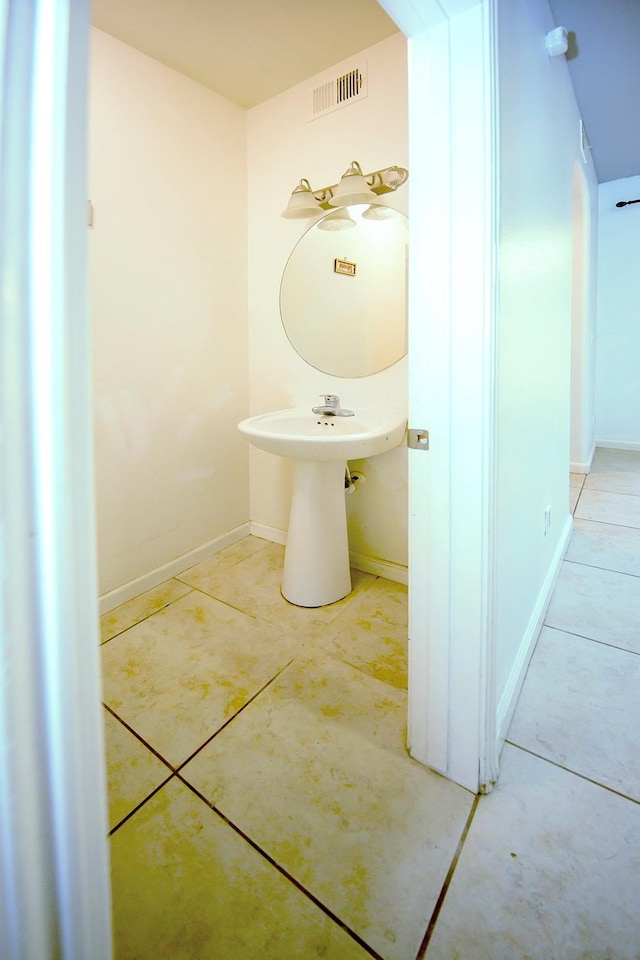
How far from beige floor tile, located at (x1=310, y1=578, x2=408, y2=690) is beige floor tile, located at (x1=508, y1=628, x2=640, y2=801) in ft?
1.30

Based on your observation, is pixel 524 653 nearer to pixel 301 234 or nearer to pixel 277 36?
pixel 301 234

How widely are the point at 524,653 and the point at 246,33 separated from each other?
2429 millimetres

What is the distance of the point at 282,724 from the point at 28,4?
4.66 feet

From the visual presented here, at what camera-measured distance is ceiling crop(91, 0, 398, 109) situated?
1.53m

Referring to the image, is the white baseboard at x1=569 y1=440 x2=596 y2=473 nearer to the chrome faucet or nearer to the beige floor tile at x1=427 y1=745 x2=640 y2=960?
the chrome faucet

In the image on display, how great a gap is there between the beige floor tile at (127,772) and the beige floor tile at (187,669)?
0.03 m

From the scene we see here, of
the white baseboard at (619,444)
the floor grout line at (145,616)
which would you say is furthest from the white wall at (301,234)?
the white baseboard at (619,444)

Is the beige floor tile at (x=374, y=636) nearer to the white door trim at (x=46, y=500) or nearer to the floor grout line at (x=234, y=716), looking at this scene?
the floor grout line at (x=234, y=716)

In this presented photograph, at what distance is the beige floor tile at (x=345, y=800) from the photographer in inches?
34.2

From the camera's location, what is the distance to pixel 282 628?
5.68ft

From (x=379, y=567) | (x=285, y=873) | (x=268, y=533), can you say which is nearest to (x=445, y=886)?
(x=285, y=873)

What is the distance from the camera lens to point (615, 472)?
361 centimetres

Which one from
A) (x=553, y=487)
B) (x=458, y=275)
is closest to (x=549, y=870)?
(x=458, y=275)

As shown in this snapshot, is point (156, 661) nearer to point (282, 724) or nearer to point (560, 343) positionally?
point (282, 724)
